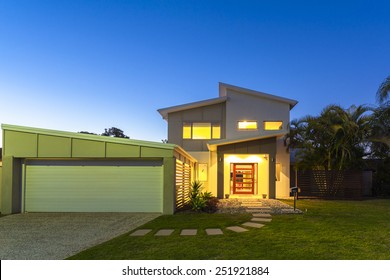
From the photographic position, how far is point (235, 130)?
1791 centimetres

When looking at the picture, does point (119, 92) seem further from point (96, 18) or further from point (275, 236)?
point (275, 236)

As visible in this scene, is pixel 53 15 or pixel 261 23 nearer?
pixel 53 15

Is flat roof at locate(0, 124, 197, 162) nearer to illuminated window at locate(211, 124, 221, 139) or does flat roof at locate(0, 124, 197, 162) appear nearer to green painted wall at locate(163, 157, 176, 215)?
green painted wall at locate(163, 157, 176, 215)

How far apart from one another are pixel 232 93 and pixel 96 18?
9.24 metres

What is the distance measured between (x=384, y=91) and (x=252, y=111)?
723 centimetres

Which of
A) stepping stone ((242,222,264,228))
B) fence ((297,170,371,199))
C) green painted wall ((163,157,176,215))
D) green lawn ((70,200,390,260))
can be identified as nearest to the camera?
green lawn ((70,200,390,260))

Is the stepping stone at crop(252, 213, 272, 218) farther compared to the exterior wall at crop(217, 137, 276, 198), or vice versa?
the exterior wall at crop(217, 137, 276, 198)

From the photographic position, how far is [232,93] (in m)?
18.2

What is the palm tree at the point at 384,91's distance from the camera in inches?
548

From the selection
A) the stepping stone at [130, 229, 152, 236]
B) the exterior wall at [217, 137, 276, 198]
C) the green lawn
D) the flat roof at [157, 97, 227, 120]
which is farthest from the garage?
the flat roof at [157, 97, 227, 120]

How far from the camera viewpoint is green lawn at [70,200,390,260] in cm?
495

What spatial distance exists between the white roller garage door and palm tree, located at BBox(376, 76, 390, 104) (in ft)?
39.5
